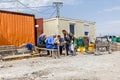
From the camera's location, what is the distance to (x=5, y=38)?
2375cm

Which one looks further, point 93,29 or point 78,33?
point 93,29

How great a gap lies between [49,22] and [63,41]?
9.69 meters

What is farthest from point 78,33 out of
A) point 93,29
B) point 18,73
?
point 18,73

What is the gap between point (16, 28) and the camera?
80.9ft

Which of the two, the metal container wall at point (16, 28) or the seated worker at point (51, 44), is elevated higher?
the metal container wall at point (16, 28)

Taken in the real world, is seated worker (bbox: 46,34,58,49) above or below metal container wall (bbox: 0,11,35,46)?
below

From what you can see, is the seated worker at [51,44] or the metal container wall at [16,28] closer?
the seated worker at [51,44]

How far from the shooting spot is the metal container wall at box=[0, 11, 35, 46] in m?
23.6

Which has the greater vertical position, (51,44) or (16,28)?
(16,28)

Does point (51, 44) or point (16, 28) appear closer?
point (51, 44)

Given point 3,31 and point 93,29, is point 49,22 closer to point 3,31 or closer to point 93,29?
point 93,29

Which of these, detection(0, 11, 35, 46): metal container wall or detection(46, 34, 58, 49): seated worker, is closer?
detection(46, 34, 58, 49): seated worker

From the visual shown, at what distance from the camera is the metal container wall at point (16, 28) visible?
77.4 ft

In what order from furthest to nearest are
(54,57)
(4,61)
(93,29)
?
(93,29) → (54,57) → (4,61)
